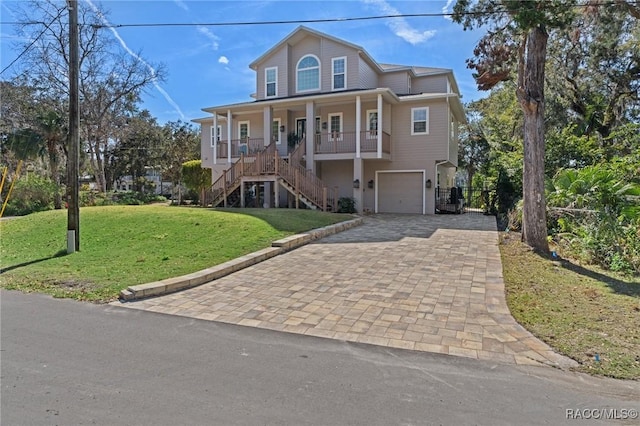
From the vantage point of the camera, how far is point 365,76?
69.0 ft

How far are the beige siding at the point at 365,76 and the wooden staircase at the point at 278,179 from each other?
16.1 ft

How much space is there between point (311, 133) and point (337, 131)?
7.56 feet

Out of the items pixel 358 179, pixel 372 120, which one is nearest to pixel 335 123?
pixel 372 120

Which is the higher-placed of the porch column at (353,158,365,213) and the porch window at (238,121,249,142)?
the porch window at (238,121,249,142)

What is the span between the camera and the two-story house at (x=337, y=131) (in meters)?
18.4

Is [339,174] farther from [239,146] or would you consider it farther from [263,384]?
[263,384]

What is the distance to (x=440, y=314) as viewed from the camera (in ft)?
17.0

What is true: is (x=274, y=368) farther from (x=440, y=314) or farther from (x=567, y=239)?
(x=567, y=239)

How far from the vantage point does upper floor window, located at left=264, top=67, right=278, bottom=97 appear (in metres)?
A: 22.3

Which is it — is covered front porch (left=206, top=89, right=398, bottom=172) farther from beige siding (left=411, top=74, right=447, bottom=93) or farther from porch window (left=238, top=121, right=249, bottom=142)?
beige siding (left=411, top=74, right=447, bottom=93)

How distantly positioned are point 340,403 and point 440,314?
259 cm

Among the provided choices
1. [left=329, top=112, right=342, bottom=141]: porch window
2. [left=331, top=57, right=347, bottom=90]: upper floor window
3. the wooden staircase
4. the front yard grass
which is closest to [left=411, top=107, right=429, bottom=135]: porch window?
[left=329, top=112, right=342, bottom=141]: porch window

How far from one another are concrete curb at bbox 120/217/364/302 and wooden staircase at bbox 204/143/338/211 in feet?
19.7

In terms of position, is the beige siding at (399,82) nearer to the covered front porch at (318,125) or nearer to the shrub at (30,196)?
the covered front porch at (318,125)
